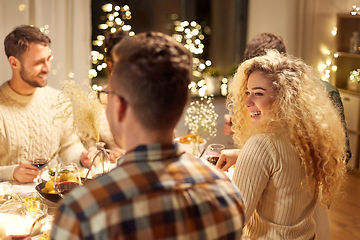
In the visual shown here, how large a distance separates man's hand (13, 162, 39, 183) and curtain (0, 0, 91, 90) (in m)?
1.28

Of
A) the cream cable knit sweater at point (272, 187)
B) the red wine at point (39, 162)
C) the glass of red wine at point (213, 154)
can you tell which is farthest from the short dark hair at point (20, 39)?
the cream cable knit sweater at point (272, 187)

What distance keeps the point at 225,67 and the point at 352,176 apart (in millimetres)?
1945

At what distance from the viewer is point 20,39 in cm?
234

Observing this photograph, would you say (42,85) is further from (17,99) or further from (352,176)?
(352,176)

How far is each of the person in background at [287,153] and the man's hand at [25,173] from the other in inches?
39.7

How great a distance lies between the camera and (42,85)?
7.89 feet

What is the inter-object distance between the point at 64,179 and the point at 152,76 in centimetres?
83

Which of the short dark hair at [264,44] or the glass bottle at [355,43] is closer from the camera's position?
the short dark hair at [264,44]

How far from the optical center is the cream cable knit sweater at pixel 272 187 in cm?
134

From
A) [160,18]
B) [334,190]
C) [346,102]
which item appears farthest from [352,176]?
[334,190]

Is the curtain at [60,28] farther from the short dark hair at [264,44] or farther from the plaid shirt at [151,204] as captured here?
the plaid shirt at [151,204]

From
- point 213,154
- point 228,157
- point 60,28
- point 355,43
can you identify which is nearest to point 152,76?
point 228,157

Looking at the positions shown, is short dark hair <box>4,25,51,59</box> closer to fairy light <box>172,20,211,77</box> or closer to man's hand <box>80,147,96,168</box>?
man's hand <box>80,147,96,168</box>

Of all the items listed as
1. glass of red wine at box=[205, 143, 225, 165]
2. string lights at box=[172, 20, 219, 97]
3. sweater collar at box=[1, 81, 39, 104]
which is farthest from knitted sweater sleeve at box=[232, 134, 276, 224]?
string lights at box=[172, 20, 219, 97]
